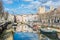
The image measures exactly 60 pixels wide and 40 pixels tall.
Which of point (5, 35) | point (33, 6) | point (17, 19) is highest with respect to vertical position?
point (33, 6)

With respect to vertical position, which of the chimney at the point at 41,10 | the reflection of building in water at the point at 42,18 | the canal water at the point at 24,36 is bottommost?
the canal water at the point at 24,36

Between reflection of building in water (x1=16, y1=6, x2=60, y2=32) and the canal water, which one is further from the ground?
reflection of building in water (x1=16, y1=6, x2=60, y2=32)

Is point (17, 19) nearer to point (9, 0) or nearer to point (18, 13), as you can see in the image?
point (18, 13)

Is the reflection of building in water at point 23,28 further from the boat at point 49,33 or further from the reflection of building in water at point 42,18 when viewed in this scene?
the boat at point 49,33

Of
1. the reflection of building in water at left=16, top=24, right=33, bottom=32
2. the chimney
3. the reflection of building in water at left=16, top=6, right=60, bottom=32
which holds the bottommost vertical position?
the reflection of building in water at left=16, top=24, right=33, bottom=32

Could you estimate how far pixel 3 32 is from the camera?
2137 millimetres

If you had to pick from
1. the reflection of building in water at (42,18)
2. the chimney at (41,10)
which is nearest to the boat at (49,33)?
the reflection of building in water at (42,18)

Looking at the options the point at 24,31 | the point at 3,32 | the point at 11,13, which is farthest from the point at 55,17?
the point at 3,32

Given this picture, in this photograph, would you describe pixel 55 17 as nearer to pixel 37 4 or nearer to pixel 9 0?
pixel 37 4

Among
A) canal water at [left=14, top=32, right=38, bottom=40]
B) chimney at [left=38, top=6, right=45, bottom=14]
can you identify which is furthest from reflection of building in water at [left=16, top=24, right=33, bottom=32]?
chimney at [left=38, top=6, right=45, bottom=14]

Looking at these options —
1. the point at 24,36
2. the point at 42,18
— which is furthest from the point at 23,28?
the point at 42,18

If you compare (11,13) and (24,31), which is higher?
(11,13)

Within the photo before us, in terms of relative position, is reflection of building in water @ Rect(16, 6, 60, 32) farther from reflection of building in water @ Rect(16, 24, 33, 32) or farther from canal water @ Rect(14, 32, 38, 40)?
canal water @ Rect(14, 32, 38, 40)

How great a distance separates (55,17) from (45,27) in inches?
8.1
